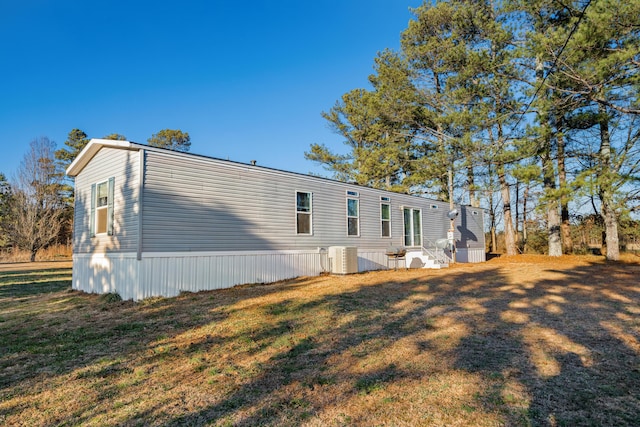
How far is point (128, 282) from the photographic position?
8047mm

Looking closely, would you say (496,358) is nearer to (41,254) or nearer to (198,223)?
(198,223)

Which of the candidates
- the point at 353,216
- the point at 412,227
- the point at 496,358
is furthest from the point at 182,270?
the point at 412,227

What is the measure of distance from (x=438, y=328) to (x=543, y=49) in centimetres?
959

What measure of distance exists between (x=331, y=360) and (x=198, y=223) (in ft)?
18.8

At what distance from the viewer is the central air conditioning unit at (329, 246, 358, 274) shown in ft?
37.3

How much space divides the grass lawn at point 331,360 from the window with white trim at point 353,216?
5.19m

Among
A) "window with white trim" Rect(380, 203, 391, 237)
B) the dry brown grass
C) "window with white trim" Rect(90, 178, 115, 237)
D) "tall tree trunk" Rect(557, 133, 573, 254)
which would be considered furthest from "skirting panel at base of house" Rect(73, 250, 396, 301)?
the dry brown grass

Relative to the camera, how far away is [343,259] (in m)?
11.4

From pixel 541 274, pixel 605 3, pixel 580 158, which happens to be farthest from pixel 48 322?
pixel 580 158

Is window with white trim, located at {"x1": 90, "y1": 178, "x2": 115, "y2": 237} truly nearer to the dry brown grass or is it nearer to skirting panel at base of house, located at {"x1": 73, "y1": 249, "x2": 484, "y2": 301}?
skirting panel at base of house, located at {"x1": 73, "y1": 249, "x2": 484, "y2": 301}

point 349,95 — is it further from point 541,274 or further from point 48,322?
point 48,322

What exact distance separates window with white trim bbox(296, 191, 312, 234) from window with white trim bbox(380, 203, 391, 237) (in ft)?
11.8

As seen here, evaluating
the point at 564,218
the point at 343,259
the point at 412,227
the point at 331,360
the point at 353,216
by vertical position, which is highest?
the point at 353,216

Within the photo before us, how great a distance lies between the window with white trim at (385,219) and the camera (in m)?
13.9
